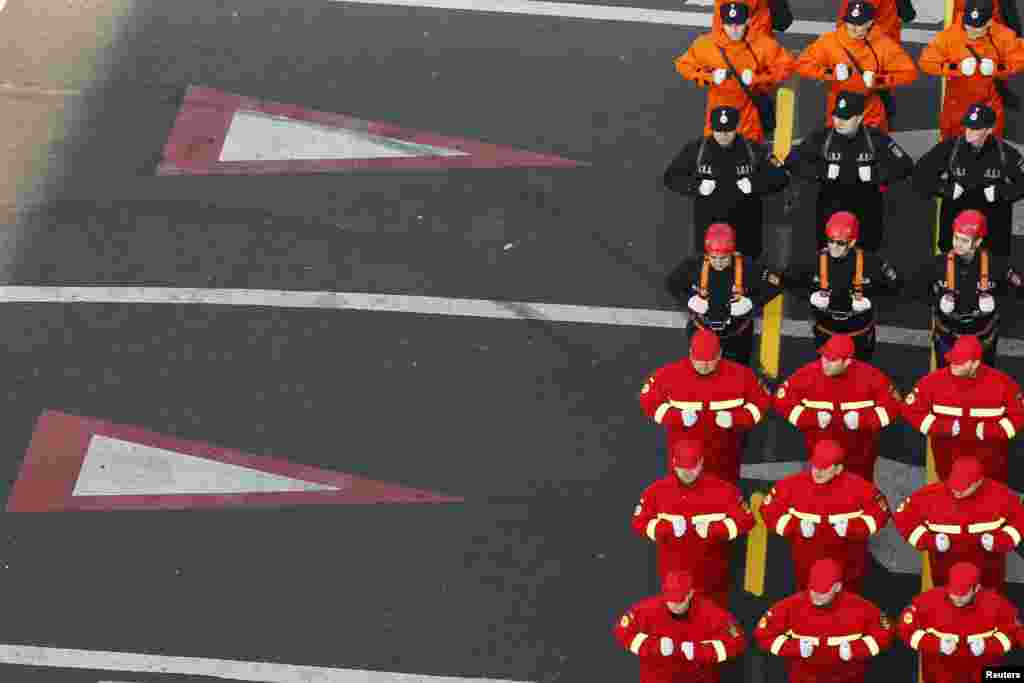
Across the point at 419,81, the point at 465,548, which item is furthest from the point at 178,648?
the point at 419,81

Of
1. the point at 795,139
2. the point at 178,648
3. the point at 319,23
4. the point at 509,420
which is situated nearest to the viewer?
the point at 178,648

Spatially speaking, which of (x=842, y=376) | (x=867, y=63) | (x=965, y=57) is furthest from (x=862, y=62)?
(x=842, y=376)

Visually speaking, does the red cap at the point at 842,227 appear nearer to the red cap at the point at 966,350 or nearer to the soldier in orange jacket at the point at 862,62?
the red cap at the point at 966,350

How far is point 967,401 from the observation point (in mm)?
18812

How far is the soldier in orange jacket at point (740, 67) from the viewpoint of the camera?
21625 millimetres

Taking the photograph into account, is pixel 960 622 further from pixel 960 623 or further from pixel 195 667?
pixel 195 667

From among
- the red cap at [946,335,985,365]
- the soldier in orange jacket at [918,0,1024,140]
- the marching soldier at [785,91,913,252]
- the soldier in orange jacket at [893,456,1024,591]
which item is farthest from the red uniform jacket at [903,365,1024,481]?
the soldier in orange jacket at [918,0,1024,140]

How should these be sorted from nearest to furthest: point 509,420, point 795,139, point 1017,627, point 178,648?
point 1017,627 < point 178,648 < point 509,420 < point 795,139

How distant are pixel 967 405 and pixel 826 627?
6.88ft

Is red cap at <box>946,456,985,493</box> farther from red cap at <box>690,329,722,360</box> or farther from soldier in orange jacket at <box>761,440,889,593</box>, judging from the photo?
red cap at <box>690,329,722,360</box>

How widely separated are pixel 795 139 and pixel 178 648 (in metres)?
7.12

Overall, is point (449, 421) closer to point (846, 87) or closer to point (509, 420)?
point (509, 420)

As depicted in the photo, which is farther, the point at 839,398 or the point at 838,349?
the point at 839,398

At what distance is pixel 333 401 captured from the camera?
2138cm
